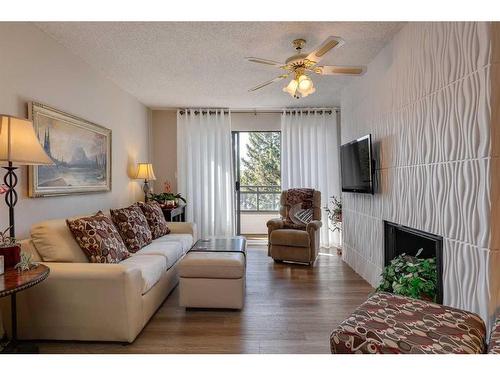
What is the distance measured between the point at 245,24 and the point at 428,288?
8.47 feet

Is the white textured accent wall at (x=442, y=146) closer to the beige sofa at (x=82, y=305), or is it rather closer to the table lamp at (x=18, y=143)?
the beige sofa at (x=82, y=305)

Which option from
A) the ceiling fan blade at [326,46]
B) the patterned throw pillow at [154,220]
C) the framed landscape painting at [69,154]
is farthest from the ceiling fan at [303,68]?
the patterned throw pillow at [154,220]

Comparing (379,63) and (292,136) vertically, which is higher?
(379,63)

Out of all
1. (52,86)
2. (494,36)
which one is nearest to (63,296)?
(52,86)

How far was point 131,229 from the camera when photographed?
326cm

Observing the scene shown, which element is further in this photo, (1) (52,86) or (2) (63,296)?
(1) (52,86)

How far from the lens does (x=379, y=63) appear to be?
10.6 ft

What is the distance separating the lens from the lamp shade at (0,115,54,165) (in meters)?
1.77

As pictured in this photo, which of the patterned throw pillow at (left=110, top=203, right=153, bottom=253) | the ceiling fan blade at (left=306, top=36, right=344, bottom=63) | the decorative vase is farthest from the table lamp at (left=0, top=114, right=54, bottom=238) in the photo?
the ceiling fan blade at (left=306, top=36, right=344, bottom=63)

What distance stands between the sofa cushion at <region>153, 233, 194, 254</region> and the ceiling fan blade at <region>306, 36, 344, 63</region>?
8.30 ft

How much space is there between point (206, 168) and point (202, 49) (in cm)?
279

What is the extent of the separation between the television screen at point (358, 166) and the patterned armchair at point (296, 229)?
79cm

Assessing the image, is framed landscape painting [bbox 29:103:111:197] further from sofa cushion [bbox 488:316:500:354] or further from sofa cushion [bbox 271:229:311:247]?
sofa cushion [bbox 488:316:500:354]
